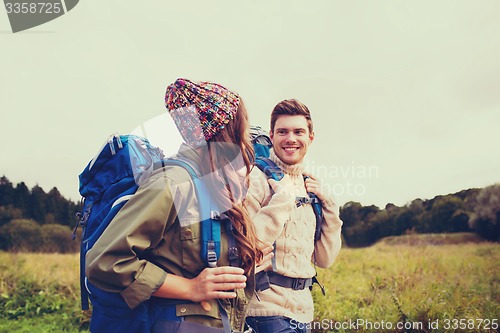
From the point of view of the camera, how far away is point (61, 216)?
992cm

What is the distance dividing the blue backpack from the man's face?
1.16 metres

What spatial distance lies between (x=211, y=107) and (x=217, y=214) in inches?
17.5

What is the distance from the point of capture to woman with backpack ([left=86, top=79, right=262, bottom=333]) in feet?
5.80

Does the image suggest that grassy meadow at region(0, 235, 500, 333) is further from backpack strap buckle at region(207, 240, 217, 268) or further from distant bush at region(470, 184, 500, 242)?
backpack strap buckle at region(207, 240, 217, 268)

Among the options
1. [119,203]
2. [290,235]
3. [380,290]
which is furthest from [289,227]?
[380,290]

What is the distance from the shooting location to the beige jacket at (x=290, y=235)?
2.67m

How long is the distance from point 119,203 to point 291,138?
1508 mm

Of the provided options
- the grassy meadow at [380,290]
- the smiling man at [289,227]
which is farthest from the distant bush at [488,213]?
the smiling man at [289,227]

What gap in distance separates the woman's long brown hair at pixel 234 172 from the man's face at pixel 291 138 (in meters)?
1.06

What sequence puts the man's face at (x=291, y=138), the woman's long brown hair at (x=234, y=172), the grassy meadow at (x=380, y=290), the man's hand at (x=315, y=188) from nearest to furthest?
the woman's long brown hair at (x=234, y=172) < the man's hand at (x=315, y=188) < the man's face at (x=291, y=138) < the grassy meadow at (x=380, y=290)

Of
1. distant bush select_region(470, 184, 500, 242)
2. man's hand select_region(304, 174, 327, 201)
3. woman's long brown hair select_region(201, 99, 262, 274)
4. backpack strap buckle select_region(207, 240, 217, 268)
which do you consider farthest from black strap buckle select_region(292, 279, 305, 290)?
distant bush select_region(470, 184, 500, 242)

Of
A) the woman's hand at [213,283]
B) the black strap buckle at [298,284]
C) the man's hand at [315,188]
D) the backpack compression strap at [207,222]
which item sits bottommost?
the black strap buckle at [298,284]

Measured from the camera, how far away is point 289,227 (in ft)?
9.53

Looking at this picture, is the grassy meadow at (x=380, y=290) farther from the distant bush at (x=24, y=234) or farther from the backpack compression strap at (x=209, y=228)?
the backpack compression strap at (x=209, y=228)
